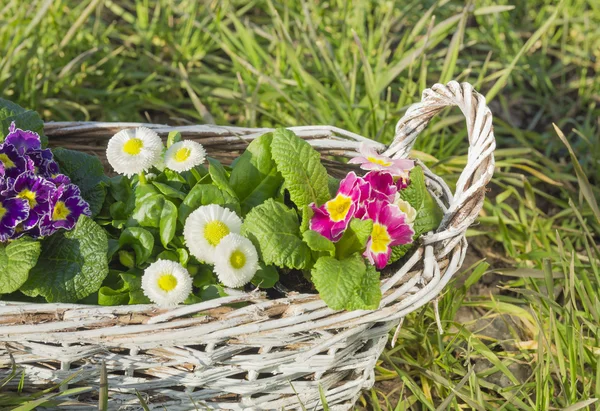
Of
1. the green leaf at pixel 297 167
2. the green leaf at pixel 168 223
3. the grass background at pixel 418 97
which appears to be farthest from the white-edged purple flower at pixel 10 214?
the grass background at pixel 418 97

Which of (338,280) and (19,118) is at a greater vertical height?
(19,118)

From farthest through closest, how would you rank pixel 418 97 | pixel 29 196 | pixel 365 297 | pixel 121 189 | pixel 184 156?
pixel 418 97 → pixel 121 189 → pixel 184 156 → pixel 29 196 → pixel 365 297

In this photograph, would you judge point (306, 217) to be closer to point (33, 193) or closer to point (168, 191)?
point (168, 191)

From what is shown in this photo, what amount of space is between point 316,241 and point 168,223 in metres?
0.30

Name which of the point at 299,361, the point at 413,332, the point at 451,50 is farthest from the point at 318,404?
the point at 451,50

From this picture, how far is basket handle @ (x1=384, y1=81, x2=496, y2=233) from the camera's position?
1220 mm

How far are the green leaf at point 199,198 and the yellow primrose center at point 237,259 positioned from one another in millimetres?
178

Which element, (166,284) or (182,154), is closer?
(166,284)

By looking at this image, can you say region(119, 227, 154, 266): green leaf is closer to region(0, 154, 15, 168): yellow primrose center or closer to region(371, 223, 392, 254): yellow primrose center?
region(0, 154, 15, 168): yellow primrose center

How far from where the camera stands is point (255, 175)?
4.65 feet

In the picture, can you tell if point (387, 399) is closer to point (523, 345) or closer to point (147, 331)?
point (523, 345)

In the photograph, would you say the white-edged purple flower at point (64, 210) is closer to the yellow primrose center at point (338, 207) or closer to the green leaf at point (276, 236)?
the green leaf at point (276, 236)

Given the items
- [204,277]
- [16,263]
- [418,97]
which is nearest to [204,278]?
[204,277]

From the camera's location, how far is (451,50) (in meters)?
2.11
